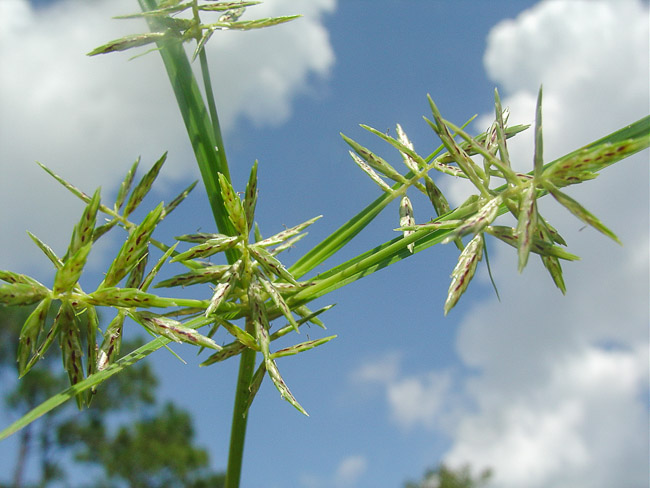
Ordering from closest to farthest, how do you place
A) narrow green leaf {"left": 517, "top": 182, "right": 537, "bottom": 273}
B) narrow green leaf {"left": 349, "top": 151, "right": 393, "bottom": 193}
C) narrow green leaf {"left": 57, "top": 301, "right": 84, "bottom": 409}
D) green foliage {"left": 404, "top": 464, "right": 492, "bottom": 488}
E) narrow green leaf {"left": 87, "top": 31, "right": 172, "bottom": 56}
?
narrow green leaf {"left": 517, "top": 182, "right": 537, "bottom": 273}, narrow green leaf {"left": 57, "top": 301, "right": 84, "bottom": 409}, narrow green leaf {"left": 87, "top": 31, "right": 172, "bottom": 56}, narrow green leaf {"left": 349, "top": 151, "right": 393, "bottom": 193}, green foliage {"left": 404, "top": 464, "right": 492, "bottom": 488}

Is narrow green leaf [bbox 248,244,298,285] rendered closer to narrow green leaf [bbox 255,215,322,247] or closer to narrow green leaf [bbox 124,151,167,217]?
narrow green leaf [bbox 255,215,322,247]

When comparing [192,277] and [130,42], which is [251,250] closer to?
[192,277]

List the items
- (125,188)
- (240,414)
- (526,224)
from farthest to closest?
(125,188) → (240,414) → (526,224)

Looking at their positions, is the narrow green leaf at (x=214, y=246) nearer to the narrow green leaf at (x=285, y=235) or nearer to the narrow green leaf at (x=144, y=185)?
the narrow green leaf at (x=285, y=235)

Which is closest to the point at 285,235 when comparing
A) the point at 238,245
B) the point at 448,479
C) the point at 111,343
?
the point at 238,245

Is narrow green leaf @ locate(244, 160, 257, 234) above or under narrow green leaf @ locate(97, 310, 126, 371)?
above

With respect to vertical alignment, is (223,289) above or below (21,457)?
below

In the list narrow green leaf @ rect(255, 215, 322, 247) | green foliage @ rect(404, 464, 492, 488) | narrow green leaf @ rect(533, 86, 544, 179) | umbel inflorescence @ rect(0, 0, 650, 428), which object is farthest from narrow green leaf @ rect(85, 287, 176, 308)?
green foliage @ rect(404, 464, 492, 488)

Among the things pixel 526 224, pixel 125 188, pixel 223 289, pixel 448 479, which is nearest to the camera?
pixel 526 224
